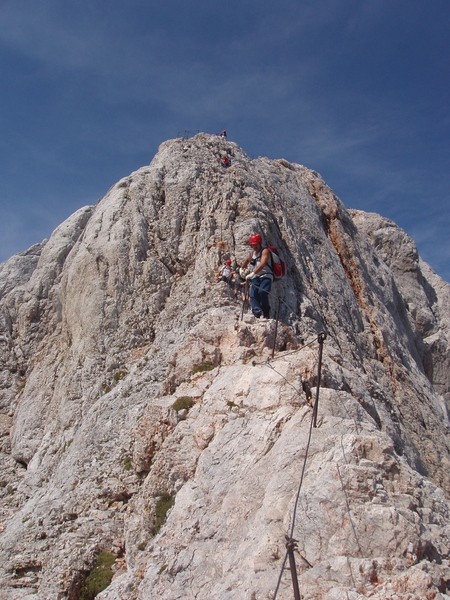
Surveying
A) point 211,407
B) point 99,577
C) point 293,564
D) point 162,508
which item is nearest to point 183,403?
point 211,407

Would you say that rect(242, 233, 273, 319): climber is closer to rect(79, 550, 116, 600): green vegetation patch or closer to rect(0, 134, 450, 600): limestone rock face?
rect(0, 134, 450, 600): limestone rock face

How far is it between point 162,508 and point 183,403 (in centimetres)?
274

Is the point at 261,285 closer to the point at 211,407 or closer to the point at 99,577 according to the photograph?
the point at 211,407

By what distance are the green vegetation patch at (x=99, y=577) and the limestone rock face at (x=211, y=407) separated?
20 centimetres

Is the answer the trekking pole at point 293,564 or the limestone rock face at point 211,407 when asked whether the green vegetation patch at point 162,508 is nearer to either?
the limestone rock face at point 211,407

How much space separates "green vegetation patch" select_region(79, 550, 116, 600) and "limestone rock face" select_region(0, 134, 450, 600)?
0.67 feet

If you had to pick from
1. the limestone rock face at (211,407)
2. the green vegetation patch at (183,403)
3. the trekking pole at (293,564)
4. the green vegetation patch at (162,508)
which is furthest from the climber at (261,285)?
the trekking pole at (293,564)

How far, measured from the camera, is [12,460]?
22.0m

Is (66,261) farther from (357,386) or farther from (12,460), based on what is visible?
(357,386)

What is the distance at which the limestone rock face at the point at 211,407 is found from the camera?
871 cm

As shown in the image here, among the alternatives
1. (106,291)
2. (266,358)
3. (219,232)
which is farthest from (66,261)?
(266,358)

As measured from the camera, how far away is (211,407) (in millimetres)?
13414

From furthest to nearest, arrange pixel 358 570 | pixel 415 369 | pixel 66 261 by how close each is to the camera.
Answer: pixel 415 369 → pixel 66 261 → pixel 358 570

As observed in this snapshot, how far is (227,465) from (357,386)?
4183 millimetres
